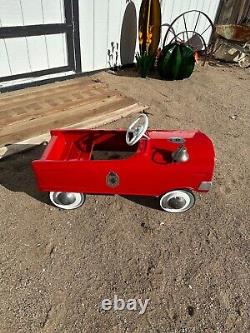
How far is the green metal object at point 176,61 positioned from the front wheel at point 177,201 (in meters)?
4.01

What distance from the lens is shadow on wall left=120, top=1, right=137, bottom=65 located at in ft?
20.3

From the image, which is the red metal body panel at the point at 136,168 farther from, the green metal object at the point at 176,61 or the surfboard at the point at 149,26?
the surfboard at the point at 149,26

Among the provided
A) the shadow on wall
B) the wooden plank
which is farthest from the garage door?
the shadow on wall

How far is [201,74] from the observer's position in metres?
7.12

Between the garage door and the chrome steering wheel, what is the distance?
3.39 metres

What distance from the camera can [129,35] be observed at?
257 inches

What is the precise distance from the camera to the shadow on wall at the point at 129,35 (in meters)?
6.20

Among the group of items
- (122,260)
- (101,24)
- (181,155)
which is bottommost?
(122,260)

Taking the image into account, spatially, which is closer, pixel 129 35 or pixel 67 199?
pixel 67 199

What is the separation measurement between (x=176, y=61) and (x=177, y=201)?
4048 mm

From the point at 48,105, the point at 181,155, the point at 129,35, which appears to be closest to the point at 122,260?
Answer: the point at 181,155

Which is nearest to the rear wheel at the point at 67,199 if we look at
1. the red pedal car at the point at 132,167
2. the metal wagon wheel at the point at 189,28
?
the red pedal car at the point at 132,167

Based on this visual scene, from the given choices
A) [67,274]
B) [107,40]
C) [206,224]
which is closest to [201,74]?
[107,40]

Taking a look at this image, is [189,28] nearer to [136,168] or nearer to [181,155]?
[181,155]
